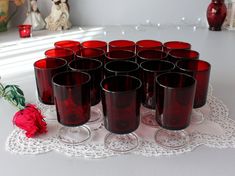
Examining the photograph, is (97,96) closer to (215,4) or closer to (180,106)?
(180,106)

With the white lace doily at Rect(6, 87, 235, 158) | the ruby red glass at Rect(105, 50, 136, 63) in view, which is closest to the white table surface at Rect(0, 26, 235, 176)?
the white lace doily at Rect(6, 87, 235, 158)

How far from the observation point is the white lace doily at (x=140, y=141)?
58 cm

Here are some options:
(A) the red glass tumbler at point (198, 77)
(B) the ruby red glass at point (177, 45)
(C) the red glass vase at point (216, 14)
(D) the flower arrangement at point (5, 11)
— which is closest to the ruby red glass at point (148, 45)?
(B) the ruby red glass at point (177, 45)

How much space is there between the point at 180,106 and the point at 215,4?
971 millimetres

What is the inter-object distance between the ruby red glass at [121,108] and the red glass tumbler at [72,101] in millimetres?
41

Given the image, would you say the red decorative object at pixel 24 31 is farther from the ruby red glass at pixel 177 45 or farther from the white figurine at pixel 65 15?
the ruby red glass at pixel 177 45

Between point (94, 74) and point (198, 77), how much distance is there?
0.23 metres

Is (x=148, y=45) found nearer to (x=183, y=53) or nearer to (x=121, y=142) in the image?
(x=183, y=53)

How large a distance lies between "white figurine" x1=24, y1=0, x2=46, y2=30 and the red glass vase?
2.67 feet

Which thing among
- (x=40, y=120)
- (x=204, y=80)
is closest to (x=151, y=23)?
(x=204, y=80)

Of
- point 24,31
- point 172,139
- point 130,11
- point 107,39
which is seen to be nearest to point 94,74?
point 172,139

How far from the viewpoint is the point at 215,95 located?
794mm

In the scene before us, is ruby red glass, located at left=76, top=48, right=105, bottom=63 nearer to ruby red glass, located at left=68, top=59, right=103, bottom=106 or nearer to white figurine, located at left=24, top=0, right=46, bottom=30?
ruby red glass, located at left=68, top=59, right=103, bottom=106

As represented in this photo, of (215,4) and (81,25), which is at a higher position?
(215,4)
